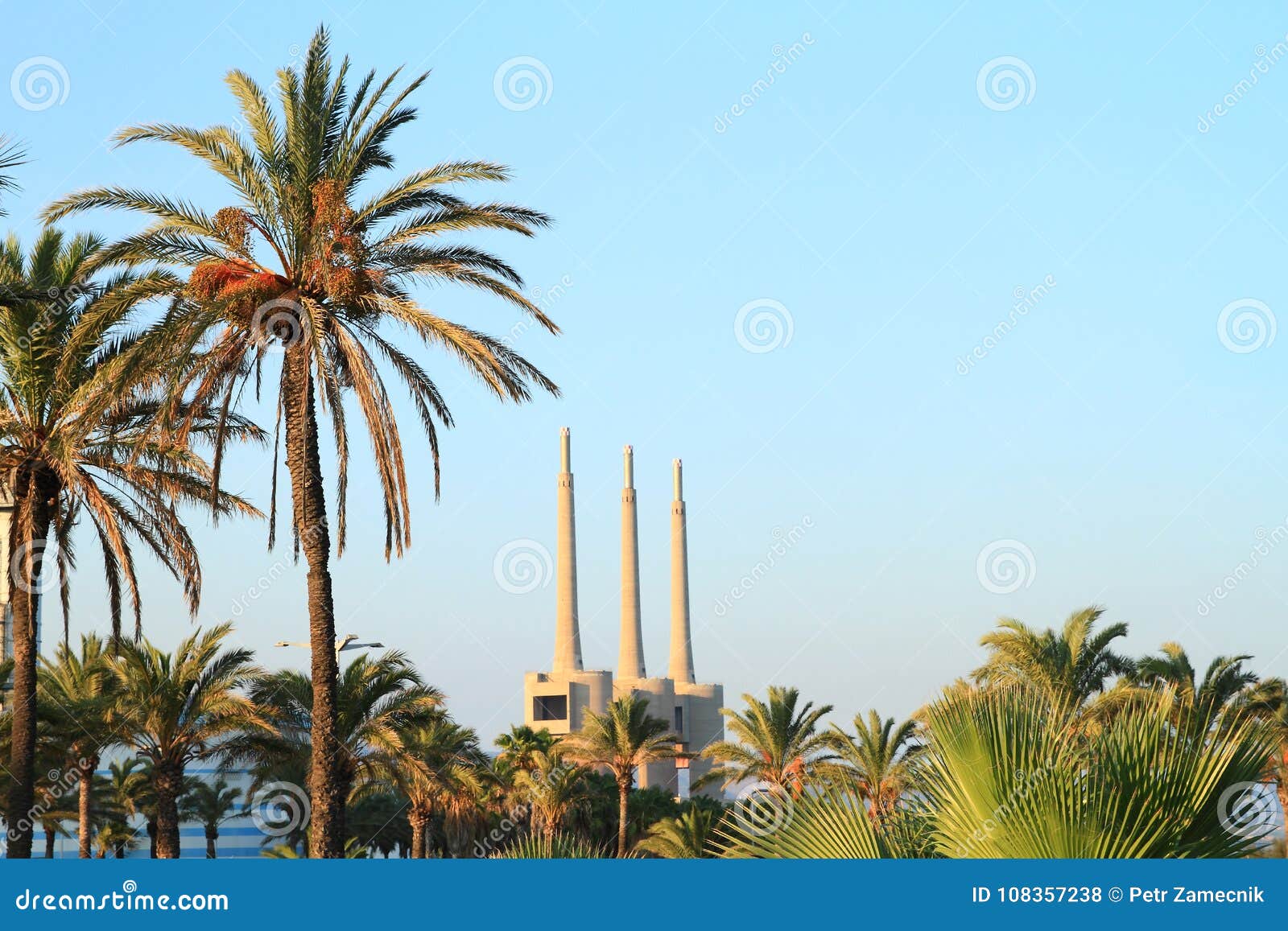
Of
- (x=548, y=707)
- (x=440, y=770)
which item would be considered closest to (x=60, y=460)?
(x=440, y=770)

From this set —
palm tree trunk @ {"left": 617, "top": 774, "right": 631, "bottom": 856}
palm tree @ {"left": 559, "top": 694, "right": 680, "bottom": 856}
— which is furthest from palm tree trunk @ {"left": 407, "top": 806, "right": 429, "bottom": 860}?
palm tree @ {"left": 559, "top": 694, "right": 680, "bottom": 856}

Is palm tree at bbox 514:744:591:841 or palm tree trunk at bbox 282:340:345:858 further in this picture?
palm tree at bbox 514:744:591:841

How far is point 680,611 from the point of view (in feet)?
351

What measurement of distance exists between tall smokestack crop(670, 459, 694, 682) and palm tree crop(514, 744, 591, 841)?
53705 millimetres

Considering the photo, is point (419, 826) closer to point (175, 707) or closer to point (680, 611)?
point (175, 707)

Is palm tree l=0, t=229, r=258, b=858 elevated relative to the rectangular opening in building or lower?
elevated

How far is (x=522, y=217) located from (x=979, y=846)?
1339 cm

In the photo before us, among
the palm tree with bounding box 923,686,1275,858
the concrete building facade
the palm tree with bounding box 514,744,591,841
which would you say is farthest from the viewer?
the concrete building facade

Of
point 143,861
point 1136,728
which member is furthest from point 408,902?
point 1136,728

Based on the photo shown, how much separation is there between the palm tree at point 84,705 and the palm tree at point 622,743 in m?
18.9

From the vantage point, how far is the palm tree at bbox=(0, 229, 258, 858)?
69.4ft

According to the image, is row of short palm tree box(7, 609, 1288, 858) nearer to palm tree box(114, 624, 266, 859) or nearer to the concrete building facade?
Answer: palm tree box(114, 624, 266, 859)

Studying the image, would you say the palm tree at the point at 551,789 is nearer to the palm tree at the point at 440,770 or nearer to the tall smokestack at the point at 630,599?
the palm tree at the point at 440,770

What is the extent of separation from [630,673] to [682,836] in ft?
180
